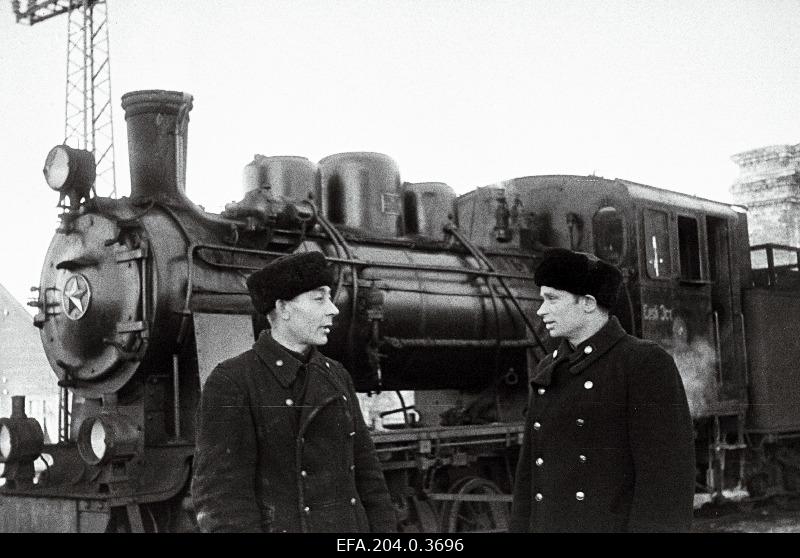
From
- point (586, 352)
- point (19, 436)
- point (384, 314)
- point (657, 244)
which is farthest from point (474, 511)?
point (586, 352)

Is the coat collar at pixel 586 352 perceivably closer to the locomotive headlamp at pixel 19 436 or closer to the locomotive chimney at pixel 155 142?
the locomotive chimney at pixel 155 142

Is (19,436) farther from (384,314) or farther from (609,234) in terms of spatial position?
(609,234)

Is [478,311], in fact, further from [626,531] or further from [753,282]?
[626,531]

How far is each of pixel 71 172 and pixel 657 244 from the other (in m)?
4.58

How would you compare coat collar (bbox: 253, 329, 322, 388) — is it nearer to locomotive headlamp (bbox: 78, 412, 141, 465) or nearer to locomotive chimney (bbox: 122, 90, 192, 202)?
locomotive headlamp (bbox: 78, 412, 141, 465)

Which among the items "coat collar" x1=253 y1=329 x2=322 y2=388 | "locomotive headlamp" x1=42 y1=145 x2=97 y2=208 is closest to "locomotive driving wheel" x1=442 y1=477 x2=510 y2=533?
"locomotive headlamp" x1=42 y1=145 x2=97 y2=208

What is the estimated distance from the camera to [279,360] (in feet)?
10.00

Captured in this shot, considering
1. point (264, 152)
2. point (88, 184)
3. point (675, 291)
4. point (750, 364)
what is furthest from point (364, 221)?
point (750, 364)

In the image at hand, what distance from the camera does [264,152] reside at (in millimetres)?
7020

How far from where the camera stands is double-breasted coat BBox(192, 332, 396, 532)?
9.29ft

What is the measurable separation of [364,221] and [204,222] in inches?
58.2

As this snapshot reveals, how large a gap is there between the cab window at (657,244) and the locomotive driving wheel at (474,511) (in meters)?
2.20

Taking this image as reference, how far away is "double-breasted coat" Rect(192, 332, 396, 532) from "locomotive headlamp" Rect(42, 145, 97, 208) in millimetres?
3300

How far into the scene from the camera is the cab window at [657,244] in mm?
7977
